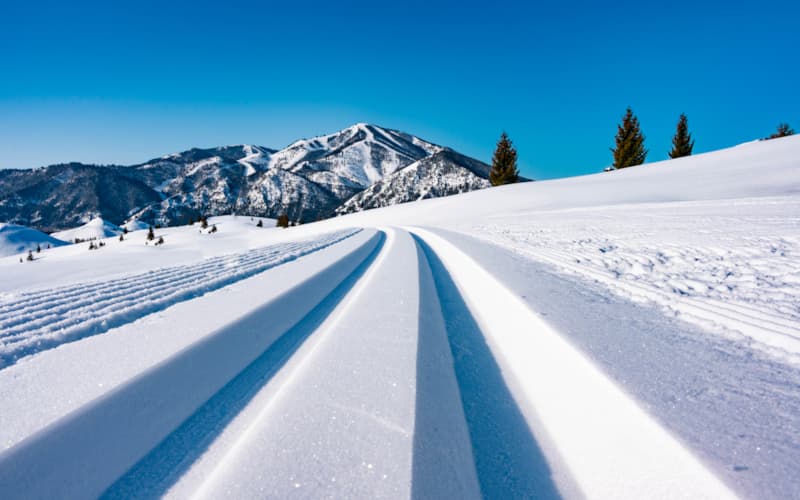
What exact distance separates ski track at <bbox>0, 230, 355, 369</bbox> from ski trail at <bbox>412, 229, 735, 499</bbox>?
7.57ft

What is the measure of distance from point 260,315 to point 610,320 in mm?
1973

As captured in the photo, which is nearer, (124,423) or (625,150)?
(124,423)

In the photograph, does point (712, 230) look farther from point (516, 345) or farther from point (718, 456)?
point (718, 456)

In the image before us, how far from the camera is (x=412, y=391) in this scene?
47.5 inches

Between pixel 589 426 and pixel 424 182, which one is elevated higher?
pixel 424 182

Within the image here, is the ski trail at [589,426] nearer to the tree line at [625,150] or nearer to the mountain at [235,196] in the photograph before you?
the tree line at [625,150]

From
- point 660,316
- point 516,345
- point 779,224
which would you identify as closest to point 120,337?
point 516,345

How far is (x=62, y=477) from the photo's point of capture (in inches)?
34.2

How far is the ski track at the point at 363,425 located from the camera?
2.79 feet

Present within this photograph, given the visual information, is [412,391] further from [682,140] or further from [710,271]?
[682,140]

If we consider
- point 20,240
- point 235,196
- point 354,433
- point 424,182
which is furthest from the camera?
point 235,196

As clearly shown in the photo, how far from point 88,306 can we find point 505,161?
38455 millimetres

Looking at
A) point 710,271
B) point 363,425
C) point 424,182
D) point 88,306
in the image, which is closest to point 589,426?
point 363,425

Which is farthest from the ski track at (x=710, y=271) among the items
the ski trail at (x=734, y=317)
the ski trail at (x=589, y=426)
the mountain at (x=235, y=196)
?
the mountain at (x=235, y=196)
